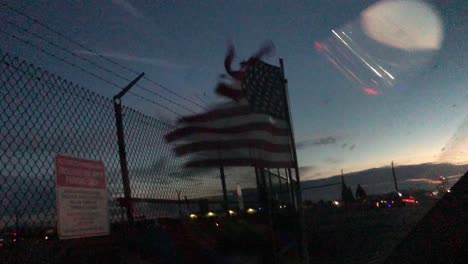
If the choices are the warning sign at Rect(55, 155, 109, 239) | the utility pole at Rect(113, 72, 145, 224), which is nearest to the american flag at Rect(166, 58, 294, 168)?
the utility pole at Rect(113, 72, 145, 224)

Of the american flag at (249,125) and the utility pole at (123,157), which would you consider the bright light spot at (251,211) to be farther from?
the utility pole at (123,157)

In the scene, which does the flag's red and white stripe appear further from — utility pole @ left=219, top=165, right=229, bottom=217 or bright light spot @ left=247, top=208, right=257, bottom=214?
bright light spot @ left=247, top=208, right=257, bottom=214

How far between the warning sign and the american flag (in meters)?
3.15

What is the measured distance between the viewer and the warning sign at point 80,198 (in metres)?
3.55

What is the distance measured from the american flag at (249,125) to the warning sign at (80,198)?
3147mm

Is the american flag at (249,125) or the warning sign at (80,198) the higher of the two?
the american flag at (249,125)

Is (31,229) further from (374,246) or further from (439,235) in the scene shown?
(374,246)

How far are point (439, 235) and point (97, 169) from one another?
422 centimetres

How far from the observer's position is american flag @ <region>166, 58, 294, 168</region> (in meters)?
7.46

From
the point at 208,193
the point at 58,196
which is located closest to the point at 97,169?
the point at 58,196

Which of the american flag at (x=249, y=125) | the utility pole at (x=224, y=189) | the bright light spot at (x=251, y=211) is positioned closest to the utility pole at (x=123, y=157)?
the american flag at (x=249, y=125)

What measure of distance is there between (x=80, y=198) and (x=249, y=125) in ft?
15.1

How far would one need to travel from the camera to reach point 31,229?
11.2ft

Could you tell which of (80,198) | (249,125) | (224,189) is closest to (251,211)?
(224,189)
